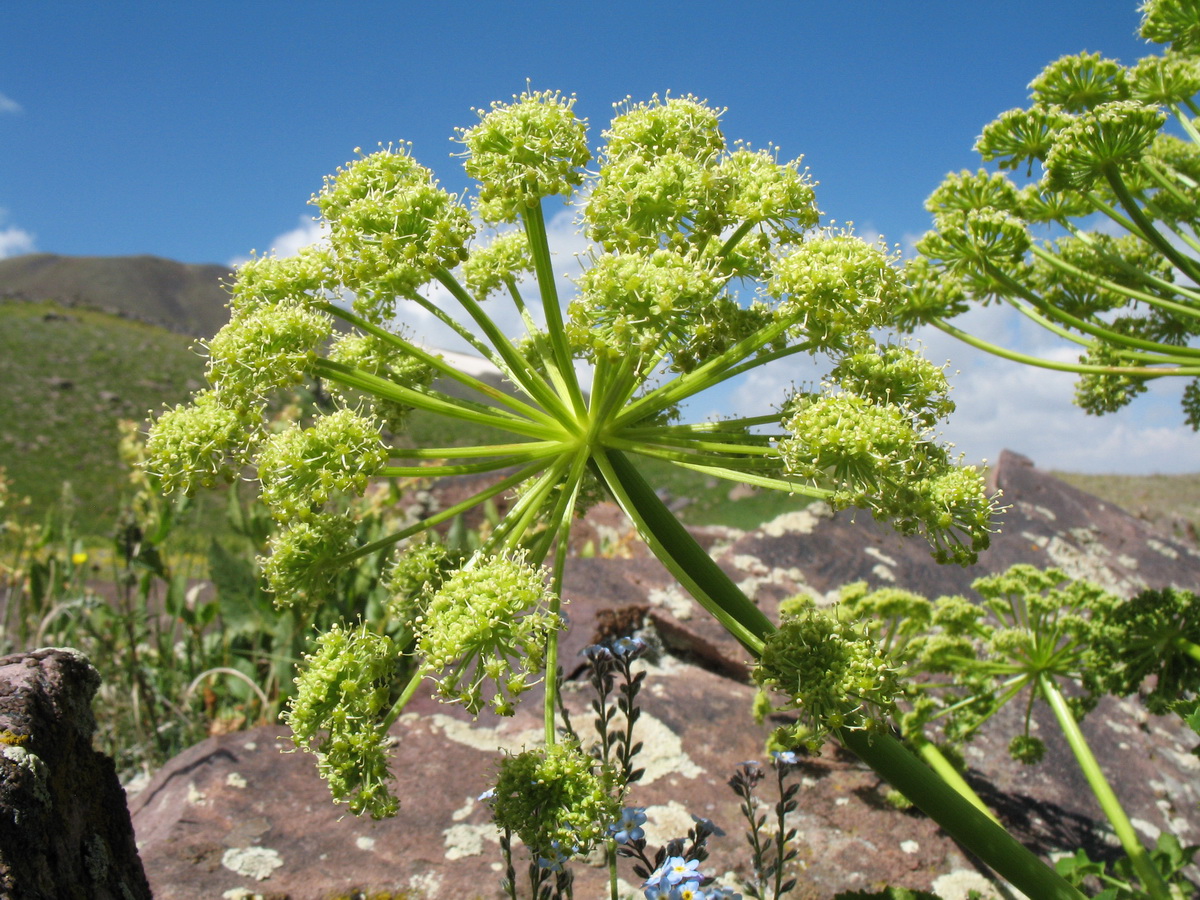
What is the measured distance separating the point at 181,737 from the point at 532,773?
5.06 m

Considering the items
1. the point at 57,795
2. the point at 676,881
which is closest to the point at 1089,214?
the point at 676,881

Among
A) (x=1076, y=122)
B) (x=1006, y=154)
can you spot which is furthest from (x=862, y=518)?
(x=1076, y=122)

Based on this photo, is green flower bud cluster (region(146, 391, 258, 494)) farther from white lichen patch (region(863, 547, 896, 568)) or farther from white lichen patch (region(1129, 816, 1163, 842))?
white lichen patch (region(863, 547, 896, 568))

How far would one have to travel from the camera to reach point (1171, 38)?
4121mm

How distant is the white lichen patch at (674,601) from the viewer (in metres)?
5.53

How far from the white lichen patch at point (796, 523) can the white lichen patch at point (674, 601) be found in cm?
126

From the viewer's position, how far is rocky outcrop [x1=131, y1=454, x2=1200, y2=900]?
3.36m

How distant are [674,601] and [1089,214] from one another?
11.9ft

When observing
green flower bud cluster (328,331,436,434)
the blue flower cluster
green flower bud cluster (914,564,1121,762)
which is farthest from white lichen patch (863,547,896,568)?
green flower bud cluster (328,331,436,434)

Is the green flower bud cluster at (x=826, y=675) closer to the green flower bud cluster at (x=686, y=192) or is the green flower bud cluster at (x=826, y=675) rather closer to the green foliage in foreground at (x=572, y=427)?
the green foliage in foreground at (x=572, y=427)

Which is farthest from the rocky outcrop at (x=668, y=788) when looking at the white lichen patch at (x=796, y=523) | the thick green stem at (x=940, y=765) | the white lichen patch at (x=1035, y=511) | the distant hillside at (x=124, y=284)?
the distant hillside at (x=124, y=284)

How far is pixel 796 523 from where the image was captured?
6773mm

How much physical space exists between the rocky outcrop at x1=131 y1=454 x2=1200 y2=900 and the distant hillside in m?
161

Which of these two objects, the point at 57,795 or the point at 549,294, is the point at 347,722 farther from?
the point at 549,294
